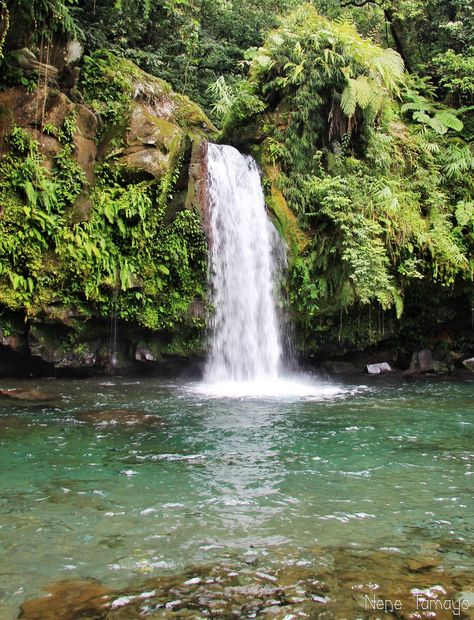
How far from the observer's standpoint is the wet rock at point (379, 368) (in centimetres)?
1371

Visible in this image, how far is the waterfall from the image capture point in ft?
38.9

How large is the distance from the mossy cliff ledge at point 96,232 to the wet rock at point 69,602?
26.9 feet

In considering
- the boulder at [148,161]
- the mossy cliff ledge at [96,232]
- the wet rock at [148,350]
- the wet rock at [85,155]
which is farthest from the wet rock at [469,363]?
the wet rock at [85,155]

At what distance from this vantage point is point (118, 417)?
7750mm

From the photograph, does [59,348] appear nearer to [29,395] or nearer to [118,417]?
[29,395]

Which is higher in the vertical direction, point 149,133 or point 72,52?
point 72,52

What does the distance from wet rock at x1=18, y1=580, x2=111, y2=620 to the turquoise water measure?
0.32 feet

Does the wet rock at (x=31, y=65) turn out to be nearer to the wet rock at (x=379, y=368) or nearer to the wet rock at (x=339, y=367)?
the wet rock at (x=339, y=367)

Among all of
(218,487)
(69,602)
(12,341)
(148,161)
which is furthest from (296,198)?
(69,602)

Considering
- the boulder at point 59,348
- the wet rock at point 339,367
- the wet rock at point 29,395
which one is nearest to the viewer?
the wet rock at point 29,395

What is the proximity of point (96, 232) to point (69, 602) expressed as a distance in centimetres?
917

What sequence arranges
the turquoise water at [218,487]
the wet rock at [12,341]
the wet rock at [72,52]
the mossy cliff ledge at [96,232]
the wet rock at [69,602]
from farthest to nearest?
the wet rock at [72,52], the wet rock at [12,341], the mossy cliff ledge at [96,232], the turquoise water at [218,487], the wet rock at [69,602]

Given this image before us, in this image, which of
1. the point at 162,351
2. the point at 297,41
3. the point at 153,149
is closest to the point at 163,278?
the point at 162,351

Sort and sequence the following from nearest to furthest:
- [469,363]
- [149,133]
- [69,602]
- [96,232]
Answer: [69,602]
[96,232]
[149,133]
[469,363]
